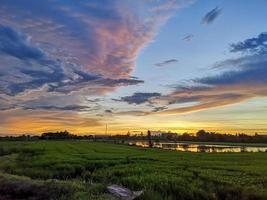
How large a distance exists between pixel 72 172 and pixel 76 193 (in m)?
11.0

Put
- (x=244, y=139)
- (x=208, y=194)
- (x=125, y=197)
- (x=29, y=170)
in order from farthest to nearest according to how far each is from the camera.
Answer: (x=244, y=139), (x=29, y=170), (x=208, y=194), (x=125, y=197)

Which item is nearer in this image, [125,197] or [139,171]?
[125,197]

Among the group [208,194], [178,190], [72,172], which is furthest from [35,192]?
[72,172]

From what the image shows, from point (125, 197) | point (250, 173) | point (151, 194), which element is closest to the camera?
point (125, 197)

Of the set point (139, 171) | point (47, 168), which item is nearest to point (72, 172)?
point (47, 168)

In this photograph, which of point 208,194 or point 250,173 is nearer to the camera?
point 208,194

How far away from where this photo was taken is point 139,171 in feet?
67.9

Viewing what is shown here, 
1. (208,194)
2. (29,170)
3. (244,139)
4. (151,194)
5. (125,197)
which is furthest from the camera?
(244,139)

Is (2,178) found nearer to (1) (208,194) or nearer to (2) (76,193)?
(2) (76,193)

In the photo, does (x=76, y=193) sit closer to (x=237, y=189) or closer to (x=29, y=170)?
(x=237, y=189)

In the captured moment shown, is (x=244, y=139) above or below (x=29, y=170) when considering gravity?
above

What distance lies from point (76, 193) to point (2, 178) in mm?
4810

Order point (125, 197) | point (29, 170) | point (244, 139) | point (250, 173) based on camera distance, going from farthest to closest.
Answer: point (244, 139)
point (29, 170)
point (250, 173)
point (125, 197)

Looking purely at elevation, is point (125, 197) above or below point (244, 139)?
below
